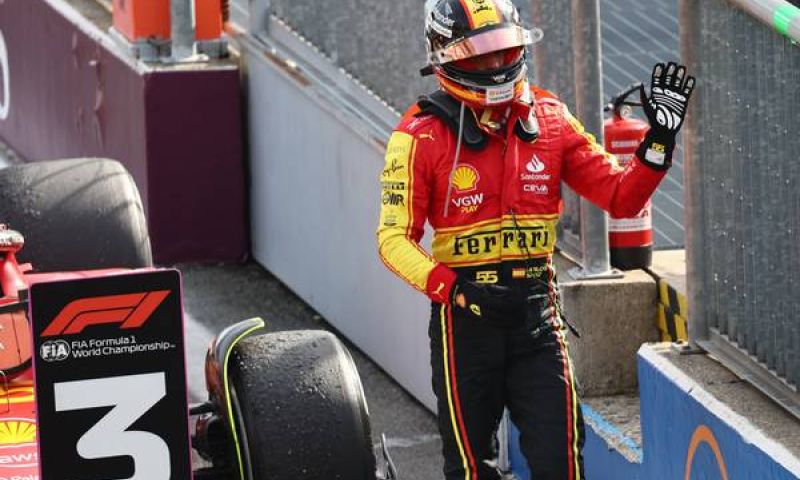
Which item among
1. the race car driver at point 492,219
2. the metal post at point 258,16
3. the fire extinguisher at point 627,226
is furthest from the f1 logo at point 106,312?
the metal post at point 258,16

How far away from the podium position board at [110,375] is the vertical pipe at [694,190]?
6.00 ft

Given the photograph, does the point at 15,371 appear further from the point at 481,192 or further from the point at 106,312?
the point at 481,192

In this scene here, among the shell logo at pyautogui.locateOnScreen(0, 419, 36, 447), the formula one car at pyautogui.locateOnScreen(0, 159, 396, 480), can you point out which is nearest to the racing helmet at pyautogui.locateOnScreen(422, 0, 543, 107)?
the formula one car at pyautogui.locateOnScreen(0, 159, 396, 480)

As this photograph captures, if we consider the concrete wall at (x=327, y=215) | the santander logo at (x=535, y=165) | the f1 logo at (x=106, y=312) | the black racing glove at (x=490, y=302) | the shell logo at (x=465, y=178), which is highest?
the santander logo at (x=535, y=165)

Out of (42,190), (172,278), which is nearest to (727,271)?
(172,278)

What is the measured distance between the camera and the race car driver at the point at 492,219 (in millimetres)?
5566

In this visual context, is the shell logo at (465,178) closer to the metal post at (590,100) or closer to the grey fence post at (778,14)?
the grey fence post at (778,14)

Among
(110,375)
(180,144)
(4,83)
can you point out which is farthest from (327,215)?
(4,83)

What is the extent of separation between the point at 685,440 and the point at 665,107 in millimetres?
1019

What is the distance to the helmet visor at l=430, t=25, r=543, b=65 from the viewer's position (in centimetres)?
558

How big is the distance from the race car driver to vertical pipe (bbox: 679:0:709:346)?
14.0 inches

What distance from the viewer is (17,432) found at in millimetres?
5738

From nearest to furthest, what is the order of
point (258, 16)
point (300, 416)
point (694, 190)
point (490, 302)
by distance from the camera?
point (490, 302), point (300, 416), point (694, 190), point (258, 16)

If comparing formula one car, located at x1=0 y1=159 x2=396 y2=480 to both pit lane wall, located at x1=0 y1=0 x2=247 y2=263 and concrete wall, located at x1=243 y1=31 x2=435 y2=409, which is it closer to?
concrete wall, located at x1=243 y1=31 x2=435 y2=409
